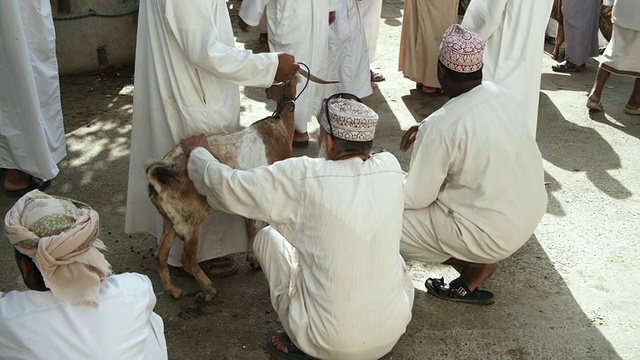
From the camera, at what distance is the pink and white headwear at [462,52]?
3596mm

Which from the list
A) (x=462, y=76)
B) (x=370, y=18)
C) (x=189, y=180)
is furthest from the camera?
(x=370, y=18)

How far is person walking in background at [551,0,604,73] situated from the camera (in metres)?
7.73

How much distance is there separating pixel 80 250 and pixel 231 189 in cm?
99

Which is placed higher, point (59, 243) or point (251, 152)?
point (59, 243)

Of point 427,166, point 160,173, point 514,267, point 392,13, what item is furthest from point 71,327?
point 392,13

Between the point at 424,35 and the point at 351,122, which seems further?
the point at 424,35

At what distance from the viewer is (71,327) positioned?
2.22 meters

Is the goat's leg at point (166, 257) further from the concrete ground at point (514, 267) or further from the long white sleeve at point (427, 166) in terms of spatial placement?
the long white sleeve at point (427, 166)

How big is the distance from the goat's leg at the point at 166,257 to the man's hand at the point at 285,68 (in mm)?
970

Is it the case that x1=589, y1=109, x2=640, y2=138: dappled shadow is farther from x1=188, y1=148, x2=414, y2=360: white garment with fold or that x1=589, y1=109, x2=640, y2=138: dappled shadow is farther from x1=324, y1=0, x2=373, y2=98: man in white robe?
x1=188, y1=148, x2=414, y2=360: white garment with fold

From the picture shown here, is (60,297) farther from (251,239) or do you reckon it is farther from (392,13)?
(392,13)

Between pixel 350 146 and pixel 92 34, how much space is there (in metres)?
5.17

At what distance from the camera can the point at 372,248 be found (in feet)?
9.91

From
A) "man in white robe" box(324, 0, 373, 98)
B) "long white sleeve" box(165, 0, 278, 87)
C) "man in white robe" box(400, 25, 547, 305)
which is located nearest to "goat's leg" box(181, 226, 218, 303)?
"long white sleeve" box(165, 0, 278, 87)
